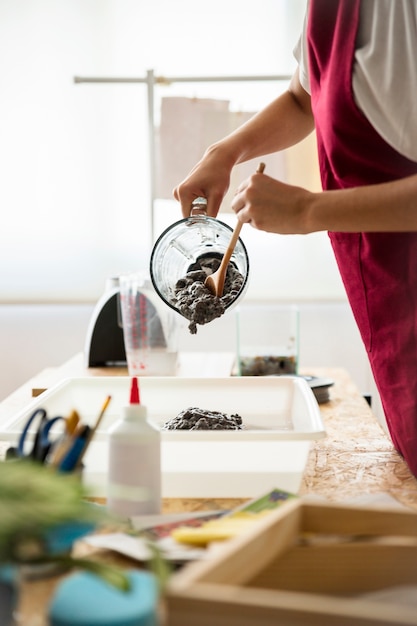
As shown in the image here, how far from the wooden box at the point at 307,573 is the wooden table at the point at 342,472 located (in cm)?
19

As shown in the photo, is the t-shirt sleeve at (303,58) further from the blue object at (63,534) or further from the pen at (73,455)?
the blue object at (63,534)

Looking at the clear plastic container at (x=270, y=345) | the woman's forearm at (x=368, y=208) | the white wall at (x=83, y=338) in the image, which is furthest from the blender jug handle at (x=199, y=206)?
the white wall at (x=83, y=338)

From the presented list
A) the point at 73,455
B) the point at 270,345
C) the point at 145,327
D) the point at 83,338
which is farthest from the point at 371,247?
the point at 83,338

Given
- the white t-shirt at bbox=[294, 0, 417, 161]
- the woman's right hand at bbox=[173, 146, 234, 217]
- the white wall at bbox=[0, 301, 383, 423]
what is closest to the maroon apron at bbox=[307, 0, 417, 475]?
the white t-shirt at bbox=[294, 0, 417, 161]

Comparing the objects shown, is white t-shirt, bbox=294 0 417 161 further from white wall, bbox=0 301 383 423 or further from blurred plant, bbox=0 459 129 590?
white wall, bbox=0 301 383 423

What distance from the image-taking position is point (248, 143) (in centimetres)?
143

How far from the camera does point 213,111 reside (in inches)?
115

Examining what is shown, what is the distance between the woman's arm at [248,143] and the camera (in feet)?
4.55

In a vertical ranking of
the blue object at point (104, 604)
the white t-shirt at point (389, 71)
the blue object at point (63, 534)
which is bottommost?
the blue object at point (104, 604)

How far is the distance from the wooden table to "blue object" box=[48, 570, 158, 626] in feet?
0.42

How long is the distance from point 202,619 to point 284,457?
0.45 meters

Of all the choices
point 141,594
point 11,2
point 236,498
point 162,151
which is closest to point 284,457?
point 236,498

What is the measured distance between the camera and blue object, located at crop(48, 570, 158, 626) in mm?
500

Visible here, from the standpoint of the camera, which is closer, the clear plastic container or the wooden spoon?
the wooden spoon
